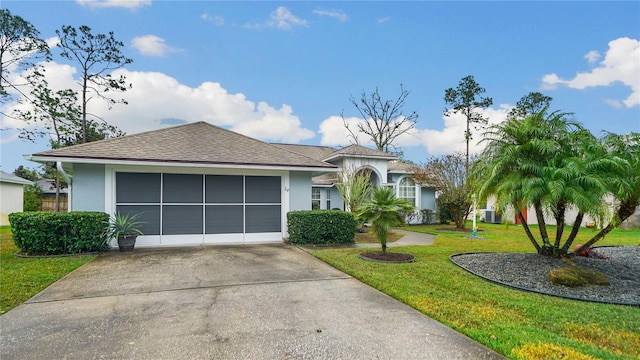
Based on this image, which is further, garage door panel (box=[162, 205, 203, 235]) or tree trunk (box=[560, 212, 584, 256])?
garage door panel (box=[162, 205, 203, 235])

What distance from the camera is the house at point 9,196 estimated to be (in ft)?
66.3

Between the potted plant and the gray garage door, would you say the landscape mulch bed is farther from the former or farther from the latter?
the potted plant

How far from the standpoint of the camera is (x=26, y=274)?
21.8 ft

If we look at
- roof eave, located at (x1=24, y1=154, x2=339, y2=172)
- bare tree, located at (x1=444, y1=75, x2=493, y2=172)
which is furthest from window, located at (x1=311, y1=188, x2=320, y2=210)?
bare tree, located at (x1=444, y1=75, x2=493, y2=172)

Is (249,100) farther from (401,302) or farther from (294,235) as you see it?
(401,302)

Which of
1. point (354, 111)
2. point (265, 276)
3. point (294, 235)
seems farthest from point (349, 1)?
point (354, 111)

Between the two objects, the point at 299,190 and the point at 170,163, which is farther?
the point at 299,190

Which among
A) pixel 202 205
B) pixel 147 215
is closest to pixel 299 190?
pixel 202 205

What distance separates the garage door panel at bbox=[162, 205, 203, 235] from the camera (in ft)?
35.3

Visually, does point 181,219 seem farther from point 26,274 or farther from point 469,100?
point 469,100

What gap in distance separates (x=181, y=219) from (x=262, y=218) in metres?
2.70

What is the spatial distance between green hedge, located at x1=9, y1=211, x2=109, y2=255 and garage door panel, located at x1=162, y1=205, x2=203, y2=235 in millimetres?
1855

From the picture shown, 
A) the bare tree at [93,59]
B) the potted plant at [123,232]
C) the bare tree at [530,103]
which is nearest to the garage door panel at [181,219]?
the potted plant at [123,232]

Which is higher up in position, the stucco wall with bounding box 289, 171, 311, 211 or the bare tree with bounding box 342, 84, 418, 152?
the bare tree with bounding box 342, 84, 418, 152
